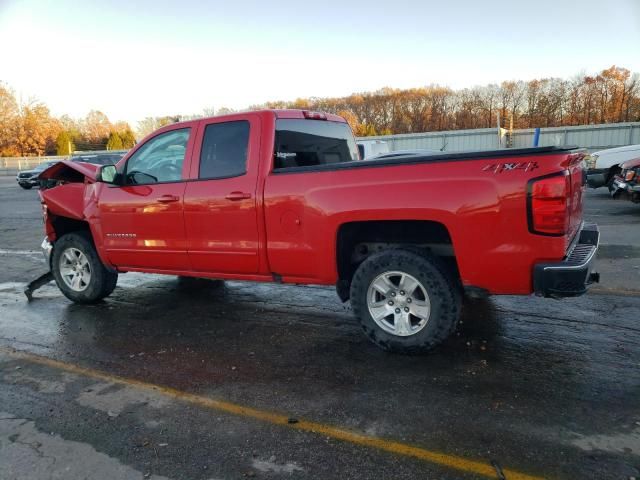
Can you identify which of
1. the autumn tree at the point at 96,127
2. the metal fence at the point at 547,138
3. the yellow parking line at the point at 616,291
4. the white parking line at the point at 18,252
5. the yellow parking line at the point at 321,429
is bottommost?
the white parking line at the point at 18,252

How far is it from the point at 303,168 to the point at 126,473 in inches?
101

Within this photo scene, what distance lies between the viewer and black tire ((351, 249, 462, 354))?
3.74 meters

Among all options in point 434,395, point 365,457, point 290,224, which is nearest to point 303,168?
point 290,224

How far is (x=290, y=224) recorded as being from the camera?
4.22m

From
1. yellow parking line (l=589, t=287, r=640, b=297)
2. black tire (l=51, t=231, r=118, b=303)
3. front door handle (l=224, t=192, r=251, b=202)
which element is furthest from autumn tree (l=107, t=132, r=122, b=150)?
yellow parking line (l=589, t=287, r=640, b=297)

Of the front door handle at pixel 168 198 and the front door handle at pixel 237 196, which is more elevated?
the front door handle at pixel 237 196

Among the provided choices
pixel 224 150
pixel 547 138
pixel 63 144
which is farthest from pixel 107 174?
pixel 63 144

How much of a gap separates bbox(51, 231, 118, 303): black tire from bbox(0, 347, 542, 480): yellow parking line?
5.74 ft

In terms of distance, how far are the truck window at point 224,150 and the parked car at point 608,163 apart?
456 inches

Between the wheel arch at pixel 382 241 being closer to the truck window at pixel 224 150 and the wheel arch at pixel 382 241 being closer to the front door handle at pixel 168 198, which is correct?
the truck window at pixel 224 150

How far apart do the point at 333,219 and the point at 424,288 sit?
90 centimetres

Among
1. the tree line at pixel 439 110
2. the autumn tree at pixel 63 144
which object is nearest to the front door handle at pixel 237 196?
the tree line at pixel 439 110

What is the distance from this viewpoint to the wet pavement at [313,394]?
8.66 feet

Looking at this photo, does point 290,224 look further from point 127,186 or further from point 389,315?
point 127,186
